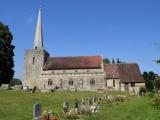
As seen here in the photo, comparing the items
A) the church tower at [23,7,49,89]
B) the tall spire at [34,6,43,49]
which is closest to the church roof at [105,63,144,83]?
the church tower at [23,7,49,89]

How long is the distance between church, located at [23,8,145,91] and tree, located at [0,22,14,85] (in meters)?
9.37

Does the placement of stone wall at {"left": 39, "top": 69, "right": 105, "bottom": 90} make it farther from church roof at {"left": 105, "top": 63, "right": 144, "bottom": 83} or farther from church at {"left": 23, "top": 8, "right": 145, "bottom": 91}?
church roof at {"left": 105, "top": 63, "right": 144, "bottom": 83}

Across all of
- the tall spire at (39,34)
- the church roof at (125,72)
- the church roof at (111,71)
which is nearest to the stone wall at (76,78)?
the church roof at (111,71)

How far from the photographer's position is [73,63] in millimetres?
76312

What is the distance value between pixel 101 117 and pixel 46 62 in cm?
5891

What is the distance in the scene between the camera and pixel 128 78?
7094 cm

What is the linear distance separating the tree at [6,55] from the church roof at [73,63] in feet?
42.3

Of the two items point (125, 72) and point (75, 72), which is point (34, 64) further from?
point (125, 72)

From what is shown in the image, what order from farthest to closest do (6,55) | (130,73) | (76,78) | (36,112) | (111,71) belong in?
(76,78) → (111,71) → (130,73) → (6,55) → (36,112)

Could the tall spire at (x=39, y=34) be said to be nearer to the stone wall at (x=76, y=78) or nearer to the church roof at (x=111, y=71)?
the stone wall at (x=76, y=78)

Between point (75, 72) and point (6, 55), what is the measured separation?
1718cm

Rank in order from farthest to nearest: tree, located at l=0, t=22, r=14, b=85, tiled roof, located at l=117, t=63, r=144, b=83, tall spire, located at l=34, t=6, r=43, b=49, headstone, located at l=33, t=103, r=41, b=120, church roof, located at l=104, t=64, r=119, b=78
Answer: tall spire, located at l=34, t=6, r=43, b=49, church roof, located at l=104, t=64, r=119, b=78, tiled roof, located at l=117, t=63, r=144, b=83, tree, located at l=0, t=22, r=14, b=85, headstone, located at l=33, t=103, r=41, b=120

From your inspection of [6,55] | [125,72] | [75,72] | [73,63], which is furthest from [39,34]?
[125,72]

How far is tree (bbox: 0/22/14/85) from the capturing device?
62500mm
